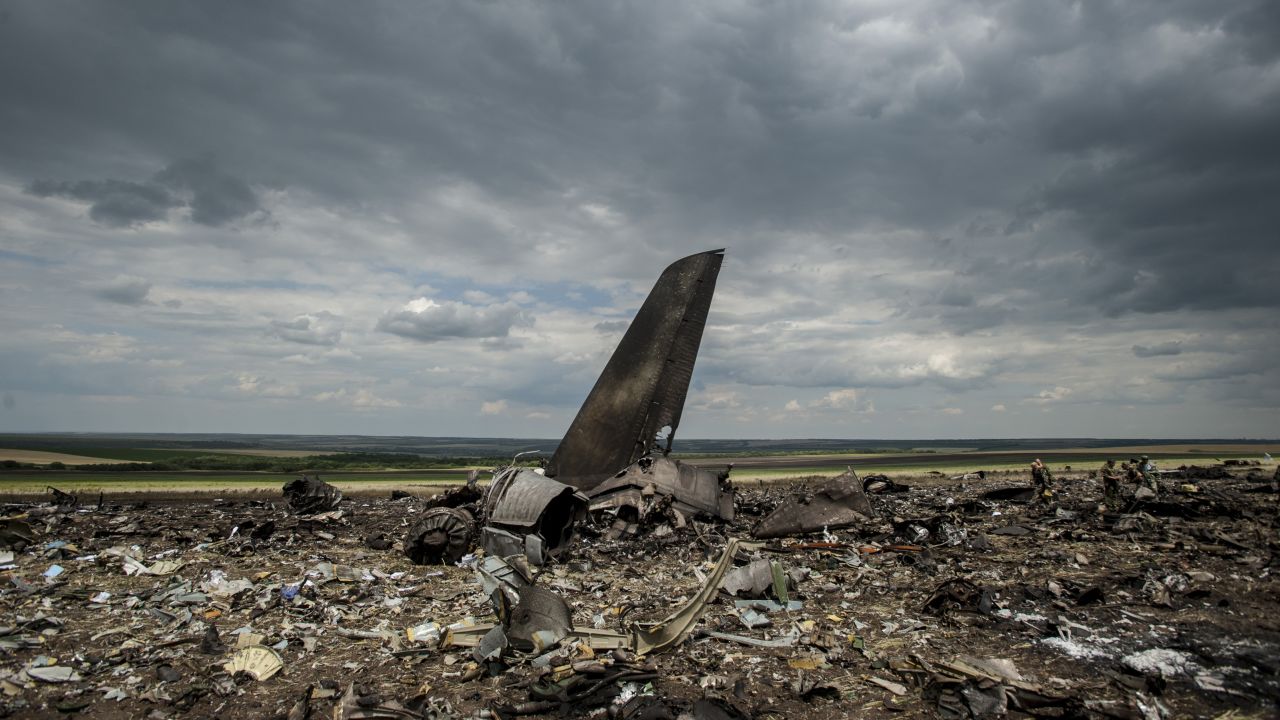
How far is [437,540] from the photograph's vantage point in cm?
1068

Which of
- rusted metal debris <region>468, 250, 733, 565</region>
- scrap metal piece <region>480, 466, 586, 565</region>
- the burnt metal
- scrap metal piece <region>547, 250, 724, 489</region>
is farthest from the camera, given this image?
the burnt metal

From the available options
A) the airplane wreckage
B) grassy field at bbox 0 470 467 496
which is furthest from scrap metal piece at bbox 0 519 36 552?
grassy field at bbox 0 470 467 496

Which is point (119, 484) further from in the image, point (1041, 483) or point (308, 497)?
point (1041, 483)

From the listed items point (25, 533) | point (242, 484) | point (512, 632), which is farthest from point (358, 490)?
point (512, 632)

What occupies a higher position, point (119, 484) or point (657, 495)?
point (657, 495)

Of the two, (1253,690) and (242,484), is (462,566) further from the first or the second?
(242,484)

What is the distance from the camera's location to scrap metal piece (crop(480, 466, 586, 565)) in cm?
1070

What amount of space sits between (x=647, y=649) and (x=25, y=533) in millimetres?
12600

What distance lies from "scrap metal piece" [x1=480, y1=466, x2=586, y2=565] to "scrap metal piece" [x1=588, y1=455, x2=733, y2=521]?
1076 mm

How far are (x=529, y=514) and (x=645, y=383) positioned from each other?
16.2 ft

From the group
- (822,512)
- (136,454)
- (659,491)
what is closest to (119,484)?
(659,491)

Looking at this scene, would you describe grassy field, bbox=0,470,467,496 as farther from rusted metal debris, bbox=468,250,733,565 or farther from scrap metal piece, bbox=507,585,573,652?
scrap metal piece, bbox=507,585,573,652

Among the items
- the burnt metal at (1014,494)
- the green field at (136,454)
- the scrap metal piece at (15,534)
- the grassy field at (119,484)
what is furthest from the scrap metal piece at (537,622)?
the green field at (136,454)

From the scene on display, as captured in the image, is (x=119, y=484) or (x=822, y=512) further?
(x=119, y=484)
